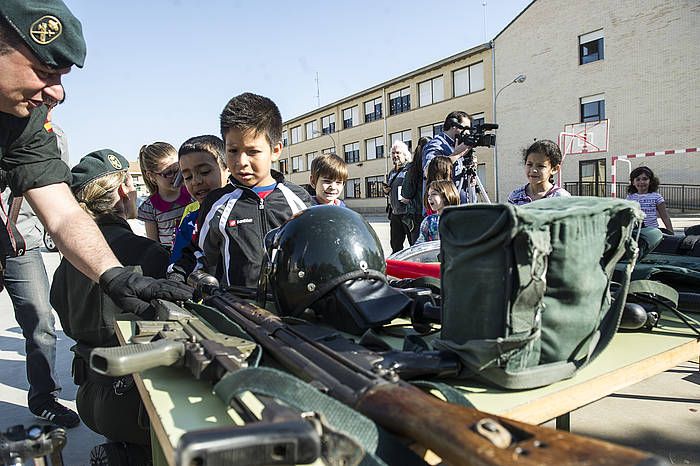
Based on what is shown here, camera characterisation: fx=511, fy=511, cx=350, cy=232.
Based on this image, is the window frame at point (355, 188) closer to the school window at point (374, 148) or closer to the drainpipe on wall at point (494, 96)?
the school window at point (374, 148)

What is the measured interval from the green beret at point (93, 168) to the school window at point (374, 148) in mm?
30557

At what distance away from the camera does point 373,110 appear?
3350cm

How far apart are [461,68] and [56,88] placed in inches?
1076

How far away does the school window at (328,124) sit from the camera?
3746 centimetres

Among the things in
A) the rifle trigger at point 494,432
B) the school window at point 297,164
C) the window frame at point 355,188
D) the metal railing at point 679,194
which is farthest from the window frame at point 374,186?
the rifle trigger at point 494,432

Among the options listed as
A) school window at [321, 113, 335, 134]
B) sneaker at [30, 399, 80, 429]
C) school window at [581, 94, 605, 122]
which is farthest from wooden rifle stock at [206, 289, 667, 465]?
school window at [321, 113, 335, 134]

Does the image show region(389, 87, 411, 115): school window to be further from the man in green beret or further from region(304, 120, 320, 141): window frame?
the man in green beret

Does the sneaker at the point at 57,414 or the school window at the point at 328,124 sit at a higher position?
the school window at the point at 328,124

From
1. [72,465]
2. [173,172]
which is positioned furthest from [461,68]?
[72,465]

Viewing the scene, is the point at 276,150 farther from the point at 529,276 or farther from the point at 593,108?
the point at 593,108

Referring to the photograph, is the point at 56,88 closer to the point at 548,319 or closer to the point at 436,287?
the point at 436,287

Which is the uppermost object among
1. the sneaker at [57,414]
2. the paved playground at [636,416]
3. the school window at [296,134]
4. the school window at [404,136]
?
the school window at [296,134]

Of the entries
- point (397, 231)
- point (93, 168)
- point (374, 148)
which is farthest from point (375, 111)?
point (93, 168)

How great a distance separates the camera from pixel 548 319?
1.13 m
